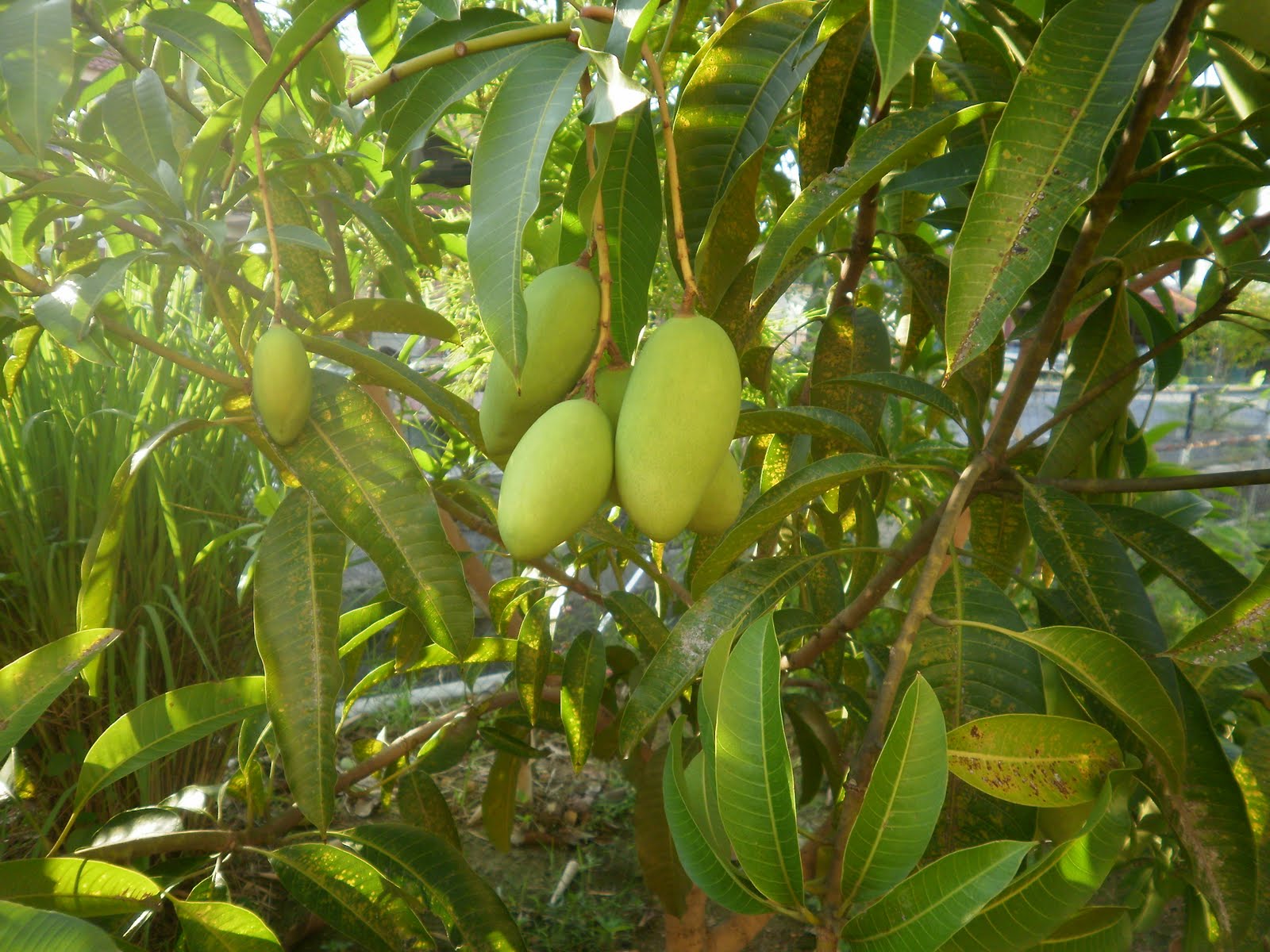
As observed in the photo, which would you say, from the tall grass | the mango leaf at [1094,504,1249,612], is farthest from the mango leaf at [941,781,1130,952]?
the tall grass

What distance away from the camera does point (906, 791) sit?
48 cm

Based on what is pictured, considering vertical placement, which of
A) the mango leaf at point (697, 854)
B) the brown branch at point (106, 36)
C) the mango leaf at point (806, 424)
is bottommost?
the mango leaf at point (697, 854)

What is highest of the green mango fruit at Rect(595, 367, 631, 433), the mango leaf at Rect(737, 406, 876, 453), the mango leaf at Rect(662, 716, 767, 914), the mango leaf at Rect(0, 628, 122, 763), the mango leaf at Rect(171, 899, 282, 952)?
the green mango fruit at Rect(595, 367, 631, 433)

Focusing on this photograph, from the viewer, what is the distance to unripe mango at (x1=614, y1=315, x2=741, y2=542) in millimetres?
506

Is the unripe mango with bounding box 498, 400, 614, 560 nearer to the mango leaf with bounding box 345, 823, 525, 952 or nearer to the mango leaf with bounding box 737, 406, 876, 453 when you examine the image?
the mango leaf with bounding box 737, 406, 876, 453

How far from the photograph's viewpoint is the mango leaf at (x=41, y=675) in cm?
70

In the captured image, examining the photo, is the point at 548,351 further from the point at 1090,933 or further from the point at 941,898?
the point at 1090,933

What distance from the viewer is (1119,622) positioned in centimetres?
67

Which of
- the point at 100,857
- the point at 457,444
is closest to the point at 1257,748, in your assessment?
the point at 100,857

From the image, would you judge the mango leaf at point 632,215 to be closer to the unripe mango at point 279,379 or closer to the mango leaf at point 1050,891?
the unripe mango at point 279,379

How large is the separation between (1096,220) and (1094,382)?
31cm

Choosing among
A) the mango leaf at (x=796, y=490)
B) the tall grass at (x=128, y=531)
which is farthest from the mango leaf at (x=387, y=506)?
the tall grass at (x=128, y=531)

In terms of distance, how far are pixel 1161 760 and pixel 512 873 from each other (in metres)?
1.62

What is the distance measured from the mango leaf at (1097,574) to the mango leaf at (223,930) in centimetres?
70
